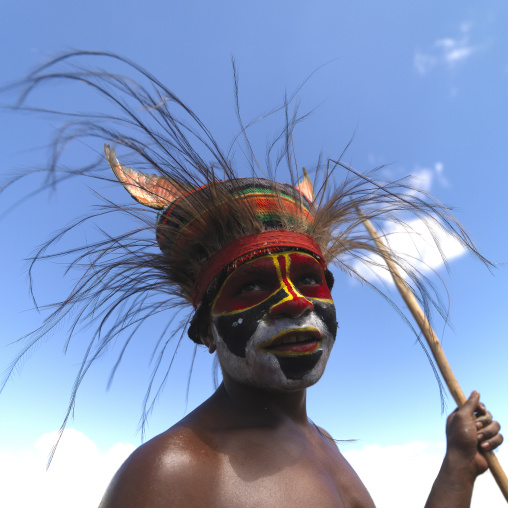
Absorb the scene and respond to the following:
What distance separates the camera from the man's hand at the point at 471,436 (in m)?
2.20

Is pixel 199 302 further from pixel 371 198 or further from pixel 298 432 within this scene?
pixel 371 198

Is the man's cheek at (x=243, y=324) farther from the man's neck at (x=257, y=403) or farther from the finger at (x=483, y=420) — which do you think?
the finger at (x=483, y=420)

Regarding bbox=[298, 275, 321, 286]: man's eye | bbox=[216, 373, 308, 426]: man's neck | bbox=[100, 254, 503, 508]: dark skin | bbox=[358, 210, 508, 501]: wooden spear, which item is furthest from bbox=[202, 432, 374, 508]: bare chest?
bbox=[298, 275, 321, 286]: man's eye

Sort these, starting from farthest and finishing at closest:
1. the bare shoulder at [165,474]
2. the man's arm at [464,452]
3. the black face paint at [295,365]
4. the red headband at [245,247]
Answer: the red headband at [245,247], the black face paint at [295,365], the man's arm at [464,452], the bare shoulder at [165,474]

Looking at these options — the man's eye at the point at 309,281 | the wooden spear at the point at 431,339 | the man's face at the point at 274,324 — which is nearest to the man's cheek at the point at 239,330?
the man's face at the point at 274,324

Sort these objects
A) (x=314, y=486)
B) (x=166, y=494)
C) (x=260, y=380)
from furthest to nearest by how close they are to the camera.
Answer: (x=260, y=380)
(x=314, y=486)
(x=166, y=494)

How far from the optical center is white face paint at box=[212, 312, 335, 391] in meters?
2.23

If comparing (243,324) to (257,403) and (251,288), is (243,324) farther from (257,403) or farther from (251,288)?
(257,403)

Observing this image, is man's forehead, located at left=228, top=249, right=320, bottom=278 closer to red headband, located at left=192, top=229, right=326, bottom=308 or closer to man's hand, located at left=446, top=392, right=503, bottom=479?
red headband, located at left=192, top=229, right=326, bottom=308

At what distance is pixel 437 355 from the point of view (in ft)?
8.46

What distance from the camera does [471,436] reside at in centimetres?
223

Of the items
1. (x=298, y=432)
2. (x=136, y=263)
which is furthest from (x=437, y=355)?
(x=136, y=263)

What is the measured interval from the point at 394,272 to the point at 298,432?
4.22 feet

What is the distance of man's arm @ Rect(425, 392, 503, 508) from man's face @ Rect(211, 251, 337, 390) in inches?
29.1
